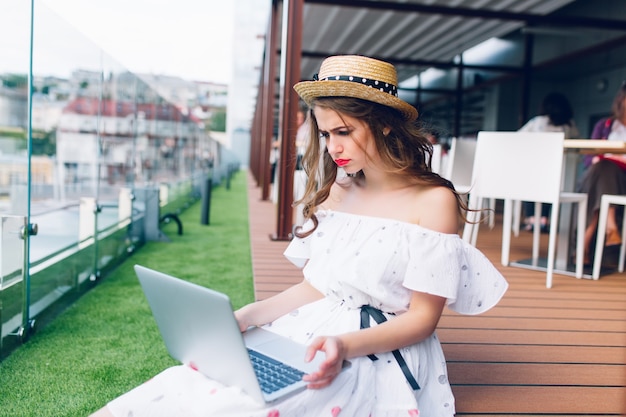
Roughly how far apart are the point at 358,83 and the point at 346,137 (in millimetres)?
118

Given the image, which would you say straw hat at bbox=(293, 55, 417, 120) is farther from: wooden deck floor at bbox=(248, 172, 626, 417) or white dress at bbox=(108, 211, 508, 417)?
wooden deck floor at bbox=(248, 172, 626, 417)

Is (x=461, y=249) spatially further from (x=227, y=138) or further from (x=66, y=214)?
(x=227, y=138)

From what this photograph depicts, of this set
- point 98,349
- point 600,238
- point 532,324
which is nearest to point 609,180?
point 600,238

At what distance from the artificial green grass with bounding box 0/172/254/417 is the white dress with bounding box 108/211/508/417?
797mm

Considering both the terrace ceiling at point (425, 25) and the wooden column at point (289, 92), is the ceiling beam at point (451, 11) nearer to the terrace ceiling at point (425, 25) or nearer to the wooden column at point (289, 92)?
the terrace ceiling at point (425, 25)

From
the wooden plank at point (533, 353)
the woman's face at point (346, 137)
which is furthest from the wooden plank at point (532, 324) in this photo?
the woman's face at point (346, 137)

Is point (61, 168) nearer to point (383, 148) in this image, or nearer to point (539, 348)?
point (383, 148)

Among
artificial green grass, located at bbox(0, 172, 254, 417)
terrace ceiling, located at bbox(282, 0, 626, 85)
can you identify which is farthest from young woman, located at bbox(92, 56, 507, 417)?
terrace ceiling, located at bbox(282, 0, 626, 85)

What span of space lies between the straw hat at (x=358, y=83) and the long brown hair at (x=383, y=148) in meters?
0.02

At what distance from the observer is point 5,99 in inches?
102

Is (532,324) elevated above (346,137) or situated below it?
below

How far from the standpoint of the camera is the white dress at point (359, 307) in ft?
3.17

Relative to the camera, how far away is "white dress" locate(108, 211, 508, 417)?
96 cm

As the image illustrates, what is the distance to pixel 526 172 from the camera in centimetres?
313
